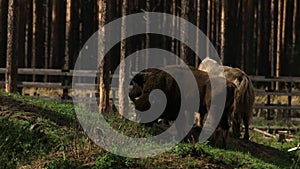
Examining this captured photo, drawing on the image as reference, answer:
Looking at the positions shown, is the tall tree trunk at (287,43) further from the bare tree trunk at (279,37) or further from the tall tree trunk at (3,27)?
the tall tree trunk at (3,27)

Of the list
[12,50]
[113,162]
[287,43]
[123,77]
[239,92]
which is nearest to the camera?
[113,162]

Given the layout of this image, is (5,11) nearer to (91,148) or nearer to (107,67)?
(107,67)

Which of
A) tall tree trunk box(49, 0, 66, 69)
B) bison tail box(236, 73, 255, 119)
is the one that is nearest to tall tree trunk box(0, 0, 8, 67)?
tall tree trunk box(49, 0, 66, 69)

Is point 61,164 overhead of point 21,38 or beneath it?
beneath

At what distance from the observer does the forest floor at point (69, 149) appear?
1014cm

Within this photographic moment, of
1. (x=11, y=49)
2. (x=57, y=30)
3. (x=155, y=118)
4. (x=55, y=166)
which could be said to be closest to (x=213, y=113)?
(x=155, y=118)

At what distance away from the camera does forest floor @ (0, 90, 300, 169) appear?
399 inches

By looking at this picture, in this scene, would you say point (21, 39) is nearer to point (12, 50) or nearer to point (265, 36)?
point (265, 36)

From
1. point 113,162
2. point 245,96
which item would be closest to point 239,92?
point 245,96

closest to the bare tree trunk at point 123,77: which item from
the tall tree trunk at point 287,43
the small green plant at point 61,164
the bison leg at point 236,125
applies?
the bison leg at point 236,125

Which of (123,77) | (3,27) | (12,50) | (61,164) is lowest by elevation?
(61,164)

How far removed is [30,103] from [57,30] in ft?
57.8

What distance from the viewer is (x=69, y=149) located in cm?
1044

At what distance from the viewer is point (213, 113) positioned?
40.0ft
